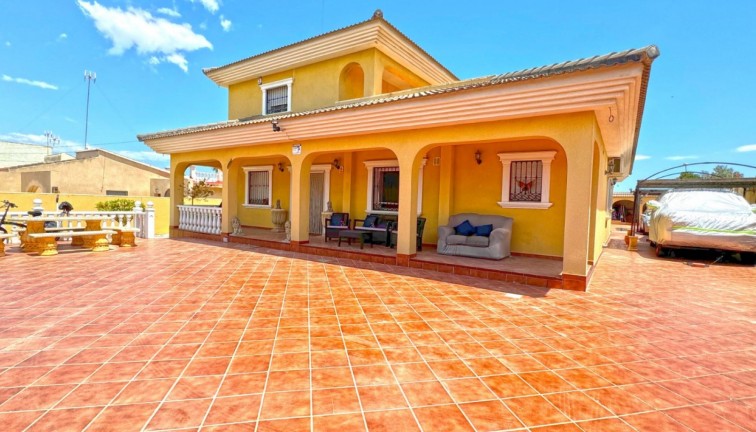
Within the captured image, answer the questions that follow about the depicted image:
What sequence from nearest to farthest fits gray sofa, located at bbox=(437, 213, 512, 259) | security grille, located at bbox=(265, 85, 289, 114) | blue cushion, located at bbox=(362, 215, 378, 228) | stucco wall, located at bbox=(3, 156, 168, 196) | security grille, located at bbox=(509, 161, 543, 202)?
1. gray sofa, located at bbox=(437, 213, 512, 259)
2. security grille, located at bbox=(509, 161, 543, 202)
3. blue cushion, located at bbox=(362, 215, 378, 228)
4. security grille, located at bbox=(265, 85, 289, 114)
5. stucco wall, located at bbox=(3, 156, 168, 196)

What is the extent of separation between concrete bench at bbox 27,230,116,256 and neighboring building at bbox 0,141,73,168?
34.9 m

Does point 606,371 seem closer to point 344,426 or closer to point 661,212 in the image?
point 344,426

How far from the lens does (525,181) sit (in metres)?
8.48

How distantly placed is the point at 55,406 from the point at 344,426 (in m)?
1.95

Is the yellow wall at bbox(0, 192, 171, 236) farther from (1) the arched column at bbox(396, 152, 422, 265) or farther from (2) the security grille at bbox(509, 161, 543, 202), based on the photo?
(2) the security grille at bbox(509, 161, 543, 202)

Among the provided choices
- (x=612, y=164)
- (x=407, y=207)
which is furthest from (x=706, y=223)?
(x=407, y=207)

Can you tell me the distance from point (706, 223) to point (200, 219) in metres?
15.1

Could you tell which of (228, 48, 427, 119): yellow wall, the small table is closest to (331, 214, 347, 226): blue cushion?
the small table

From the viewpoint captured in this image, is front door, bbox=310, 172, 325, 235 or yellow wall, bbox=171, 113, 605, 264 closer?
yellow wall, bbox=171, 113, 605, 264

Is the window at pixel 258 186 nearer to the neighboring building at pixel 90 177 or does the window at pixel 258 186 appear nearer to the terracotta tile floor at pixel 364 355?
the terracotta tile floor at pixel 364 355

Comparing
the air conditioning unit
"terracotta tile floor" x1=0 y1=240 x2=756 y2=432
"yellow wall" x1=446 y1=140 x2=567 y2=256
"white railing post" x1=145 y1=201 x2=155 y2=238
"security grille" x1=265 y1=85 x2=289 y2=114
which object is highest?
"security grille" x1=265 y1=85 x2=289 y2=114

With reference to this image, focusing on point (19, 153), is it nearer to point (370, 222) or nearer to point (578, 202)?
point (370, 222)

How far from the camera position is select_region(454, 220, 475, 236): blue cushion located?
321 inches

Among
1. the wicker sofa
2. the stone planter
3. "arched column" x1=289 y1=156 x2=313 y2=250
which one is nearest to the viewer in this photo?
the wicker sofa
